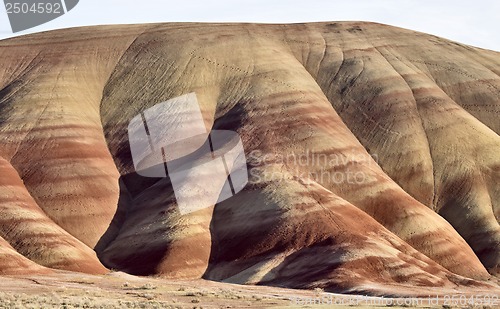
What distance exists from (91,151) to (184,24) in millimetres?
37243

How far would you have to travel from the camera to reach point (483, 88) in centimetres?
11106

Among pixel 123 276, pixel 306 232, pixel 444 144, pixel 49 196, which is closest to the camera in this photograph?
pixel 123 276

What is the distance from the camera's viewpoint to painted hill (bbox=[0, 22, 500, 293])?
76.5m

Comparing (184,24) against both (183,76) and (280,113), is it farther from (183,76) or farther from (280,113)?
(280,113)

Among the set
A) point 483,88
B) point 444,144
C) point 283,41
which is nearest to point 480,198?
point 444,144

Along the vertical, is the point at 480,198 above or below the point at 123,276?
below

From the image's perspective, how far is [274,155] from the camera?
294 feet

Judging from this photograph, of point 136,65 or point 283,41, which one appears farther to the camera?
point 283,41

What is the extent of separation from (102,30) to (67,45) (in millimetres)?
7199

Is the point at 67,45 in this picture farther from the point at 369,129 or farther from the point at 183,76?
the point at 369,129

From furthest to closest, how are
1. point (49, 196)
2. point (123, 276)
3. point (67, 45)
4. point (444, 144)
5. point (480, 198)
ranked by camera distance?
point (67, 45) → point (444, 144) → point (480, 198) → point (49, 196) → point (123, 276)

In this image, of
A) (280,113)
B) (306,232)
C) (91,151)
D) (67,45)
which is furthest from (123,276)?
(67,45)

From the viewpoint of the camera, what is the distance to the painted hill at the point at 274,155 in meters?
76.5

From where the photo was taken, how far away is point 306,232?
78.0 m
